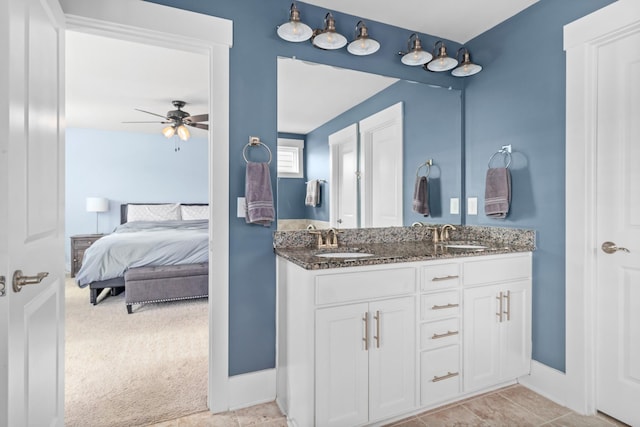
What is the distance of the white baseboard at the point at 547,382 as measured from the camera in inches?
78.2

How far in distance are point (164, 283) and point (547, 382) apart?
3531 millimetres

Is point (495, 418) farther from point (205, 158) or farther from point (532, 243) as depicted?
point (205, 158)

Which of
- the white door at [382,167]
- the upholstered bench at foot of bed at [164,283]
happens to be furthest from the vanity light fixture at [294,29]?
the upholstered bench at foot of bed at [164,283]

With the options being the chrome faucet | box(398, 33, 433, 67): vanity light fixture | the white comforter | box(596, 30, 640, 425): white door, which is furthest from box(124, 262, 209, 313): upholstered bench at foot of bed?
box(596, 30, 640, 425): white door

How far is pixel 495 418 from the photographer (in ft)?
6.03

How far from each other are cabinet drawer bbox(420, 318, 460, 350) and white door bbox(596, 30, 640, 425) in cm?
79

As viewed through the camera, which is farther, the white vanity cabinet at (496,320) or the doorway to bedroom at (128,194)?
the doorway to bedroom at (128,194)

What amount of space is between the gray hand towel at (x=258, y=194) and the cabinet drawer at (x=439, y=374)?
1153 mm

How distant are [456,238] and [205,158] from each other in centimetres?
497

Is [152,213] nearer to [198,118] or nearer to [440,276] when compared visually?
[198,118]

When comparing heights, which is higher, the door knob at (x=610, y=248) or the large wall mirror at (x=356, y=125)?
the large wall mirror at (x=356, y=125)

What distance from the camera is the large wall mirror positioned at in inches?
83.8

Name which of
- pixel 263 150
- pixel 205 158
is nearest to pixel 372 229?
pixel 263 150

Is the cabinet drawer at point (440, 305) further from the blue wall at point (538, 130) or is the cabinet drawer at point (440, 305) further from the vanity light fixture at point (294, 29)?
the vanity light fixture at point (294, 29)
